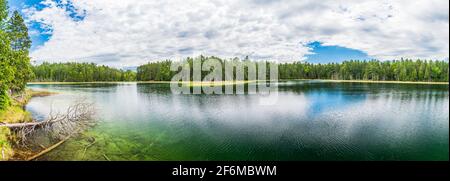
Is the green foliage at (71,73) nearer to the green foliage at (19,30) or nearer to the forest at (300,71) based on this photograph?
the forest at (300,71)

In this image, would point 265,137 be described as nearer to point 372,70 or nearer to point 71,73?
point 372,70

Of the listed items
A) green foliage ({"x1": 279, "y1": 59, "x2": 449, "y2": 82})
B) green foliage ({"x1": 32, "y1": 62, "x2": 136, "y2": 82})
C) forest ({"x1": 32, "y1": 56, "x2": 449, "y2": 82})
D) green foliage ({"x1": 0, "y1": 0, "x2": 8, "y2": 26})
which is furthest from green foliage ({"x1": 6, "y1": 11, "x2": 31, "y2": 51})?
green foliage ({"x1": 279, "y1": 59, "x2": 449, "y2": 82})

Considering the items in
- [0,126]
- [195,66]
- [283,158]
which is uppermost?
[195,66]

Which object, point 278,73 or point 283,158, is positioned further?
point 278,73

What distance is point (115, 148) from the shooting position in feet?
43.0

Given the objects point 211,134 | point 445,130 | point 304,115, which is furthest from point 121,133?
point 445,130

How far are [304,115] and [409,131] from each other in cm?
818

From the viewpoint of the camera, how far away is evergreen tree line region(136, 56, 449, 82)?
7944 cm

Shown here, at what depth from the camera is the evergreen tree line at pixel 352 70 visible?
79438mm

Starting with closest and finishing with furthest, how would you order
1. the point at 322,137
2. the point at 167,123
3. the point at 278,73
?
the point at 322,137 < the point at 167,123 < the point at 278,73

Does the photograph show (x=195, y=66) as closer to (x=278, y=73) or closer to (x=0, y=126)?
(x=278, y=73)

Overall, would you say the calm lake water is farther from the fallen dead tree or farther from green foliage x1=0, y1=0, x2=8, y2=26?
green foliage x1=0, y1=0, x2=8, y2=26

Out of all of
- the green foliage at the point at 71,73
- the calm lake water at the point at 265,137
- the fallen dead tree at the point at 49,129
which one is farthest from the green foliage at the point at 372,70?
the fallen dead tree at the point at 49,129

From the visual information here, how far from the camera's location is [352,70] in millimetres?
116062
